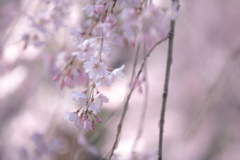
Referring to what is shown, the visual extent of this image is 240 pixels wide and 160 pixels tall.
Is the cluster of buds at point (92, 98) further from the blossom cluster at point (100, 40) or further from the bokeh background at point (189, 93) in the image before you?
the bokeh background at point (189, 93)

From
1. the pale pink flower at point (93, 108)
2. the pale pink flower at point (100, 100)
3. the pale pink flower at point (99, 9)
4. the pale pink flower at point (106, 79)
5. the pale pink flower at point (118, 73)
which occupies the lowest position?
the pale pink flower at point (93, 108)

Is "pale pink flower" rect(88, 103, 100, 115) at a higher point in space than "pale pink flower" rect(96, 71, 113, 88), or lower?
lower

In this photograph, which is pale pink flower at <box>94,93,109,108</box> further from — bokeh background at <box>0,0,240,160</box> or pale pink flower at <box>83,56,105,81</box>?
bokeh background at <box>0,0,240,160</box>

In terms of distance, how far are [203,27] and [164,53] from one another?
42cm

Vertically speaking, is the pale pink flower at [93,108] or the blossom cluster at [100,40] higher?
the blossom cluster at [100,40]

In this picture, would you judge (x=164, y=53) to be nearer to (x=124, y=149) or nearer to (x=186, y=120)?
(x=186, y=120)

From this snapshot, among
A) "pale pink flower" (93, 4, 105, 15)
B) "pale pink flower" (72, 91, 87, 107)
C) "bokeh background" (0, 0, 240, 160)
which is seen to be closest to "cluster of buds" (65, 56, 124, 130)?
"pale pink flower" (72, 91, 87, 107)

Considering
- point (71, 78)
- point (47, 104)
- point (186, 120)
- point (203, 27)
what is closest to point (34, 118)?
point (47, 104)

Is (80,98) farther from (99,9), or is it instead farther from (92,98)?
(99,9)

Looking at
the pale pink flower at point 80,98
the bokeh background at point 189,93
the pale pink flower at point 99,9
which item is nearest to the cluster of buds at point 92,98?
the pale pink flower at point 80,98

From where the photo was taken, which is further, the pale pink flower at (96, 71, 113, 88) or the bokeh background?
the bokeh background

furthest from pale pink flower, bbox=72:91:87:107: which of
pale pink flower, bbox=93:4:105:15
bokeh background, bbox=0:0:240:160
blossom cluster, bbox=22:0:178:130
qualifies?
bokeh background, bbox=0:0:240:160

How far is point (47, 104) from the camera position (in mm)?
3221

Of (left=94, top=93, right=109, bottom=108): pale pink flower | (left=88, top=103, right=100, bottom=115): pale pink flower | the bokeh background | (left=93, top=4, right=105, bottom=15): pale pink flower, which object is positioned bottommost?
(left=88, top=103, right=100, bottom=115): pale pink flower
